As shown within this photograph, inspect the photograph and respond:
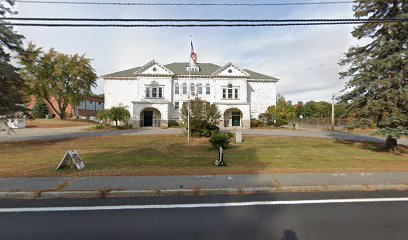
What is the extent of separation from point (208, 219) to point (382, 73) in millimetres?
14210

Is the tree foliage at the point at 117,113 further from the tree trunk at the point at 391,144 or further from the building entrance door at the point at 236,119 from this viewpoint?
the tree trunk at the point at 391,144

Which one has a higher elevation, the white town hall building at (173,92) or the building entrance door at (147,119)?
the white town hall building at (173,92)

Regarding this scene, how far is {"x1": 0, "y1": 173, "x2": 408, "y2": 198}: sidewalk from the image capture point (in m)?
5.73

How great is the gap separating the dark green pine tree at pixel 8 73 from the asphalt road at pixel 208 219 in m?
12.3

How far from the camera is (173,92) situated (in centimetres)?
3606

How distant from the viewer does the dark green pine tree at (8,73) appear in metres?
14.2

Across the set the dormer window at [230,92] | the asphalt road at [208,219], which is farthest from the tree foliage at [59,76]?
the asphalt road at [208,219]

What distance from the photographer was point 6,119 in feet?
49.0

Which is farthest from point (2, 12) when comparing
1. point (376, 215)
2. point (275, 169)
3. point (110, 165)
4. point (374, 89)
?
point (374, 89)

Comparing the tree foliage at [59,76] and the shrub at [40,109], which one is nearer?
the tree foliage at [59,76]

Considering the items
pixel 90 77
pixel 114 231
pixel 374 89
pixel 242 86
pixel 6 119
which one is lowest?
pixel 114 231

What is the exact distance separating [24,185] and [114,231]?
4115 millimetres

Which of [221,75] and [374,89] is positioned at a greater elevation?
[221,75]

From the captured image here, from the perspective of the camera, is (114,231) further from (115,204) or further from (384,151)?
(384,151)
